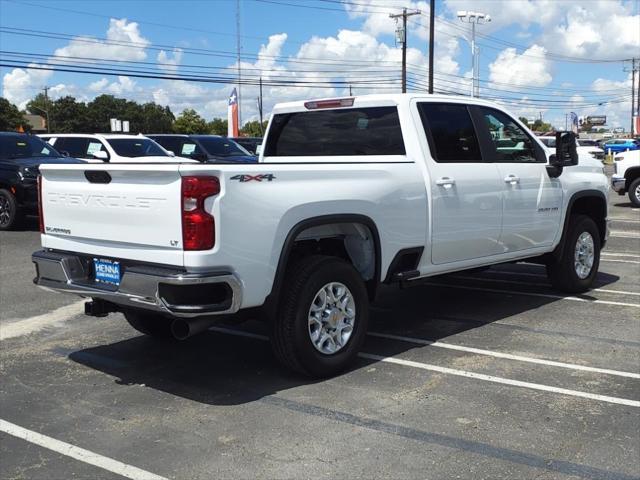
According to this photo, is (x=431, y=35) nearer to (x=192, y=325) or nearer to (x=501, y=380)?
(x=501, y=380)

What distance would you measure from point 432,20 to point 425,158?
31.2 metres

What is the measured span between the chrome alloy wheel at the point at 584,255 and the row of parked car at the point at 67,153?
16.0 feet

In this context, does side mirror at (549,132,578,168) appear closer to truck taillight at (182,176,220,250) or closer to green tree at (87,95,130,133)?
truck taillight at (182,176,220,250)

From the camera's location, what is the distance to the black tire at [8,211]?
12.8 meters

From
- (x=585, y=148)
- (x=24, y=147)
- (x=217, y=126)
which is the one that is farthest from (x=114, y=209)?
(x=217, y=126)

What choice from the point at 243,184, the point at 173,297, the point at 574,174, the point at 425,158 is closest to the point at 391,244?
the point at 425,158

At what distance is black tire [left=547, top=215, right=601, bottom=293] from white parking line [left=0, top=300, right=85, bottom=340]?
16.5 feet

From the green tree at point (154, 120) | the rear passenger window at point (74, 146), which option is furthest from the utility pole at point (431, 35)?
the green tree at point (154, 120)

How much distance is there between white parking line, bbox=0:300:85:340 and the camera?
6336 mm

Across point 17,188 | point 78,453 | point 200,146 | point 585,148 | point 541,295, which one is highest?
point 585,148

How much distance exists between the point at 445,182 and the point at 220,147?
13118mm

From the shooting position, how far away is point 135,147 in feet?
51.6

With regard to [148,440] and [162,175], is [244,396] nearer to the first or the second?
[148,440]

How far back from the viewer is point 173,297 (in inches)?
164
